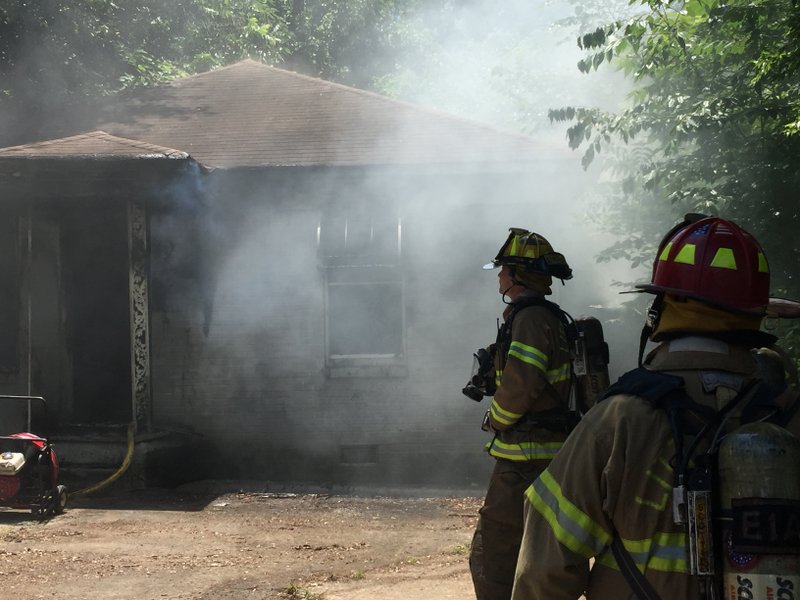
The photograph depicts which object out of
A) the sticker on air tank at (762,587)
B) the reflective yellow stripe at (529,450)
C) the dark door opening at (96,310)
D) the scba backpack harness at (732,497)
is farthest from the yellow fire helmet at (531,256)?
the dark door opening at (96,310)

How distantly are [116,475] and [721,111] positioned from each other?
22.0 feet

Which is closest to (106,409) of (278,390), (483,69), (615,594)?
(278,390)

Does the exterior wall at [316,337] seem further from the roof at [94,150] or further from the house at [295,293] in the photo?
the roof at [94,150]

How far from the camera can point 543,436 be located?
4.35 metres

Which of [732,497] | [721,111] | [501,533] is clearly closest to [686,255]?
[732,497]

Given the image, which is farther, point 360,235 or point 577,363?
point 360,235

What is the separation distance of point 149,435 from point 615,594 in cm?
844

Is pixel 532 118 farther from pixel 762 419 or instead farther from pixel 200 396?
pixel 762 419

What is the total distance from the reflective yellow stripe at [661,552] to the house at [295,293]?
8.12m

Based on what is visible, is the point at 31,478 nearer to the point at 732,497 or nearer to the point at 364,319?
the point at 364,319

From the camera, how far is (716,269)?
1.98m

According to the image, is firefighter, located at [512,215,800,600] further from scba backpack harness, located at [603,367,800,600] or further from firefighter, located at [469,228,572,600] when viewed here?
firefighter, located at [469,228,572,600]

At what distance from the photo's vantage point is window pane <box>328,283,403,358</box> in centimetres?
1040

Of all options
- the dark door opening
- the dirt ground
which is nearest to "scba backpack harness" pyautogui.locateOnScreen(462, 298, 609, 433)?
the dirt ground
